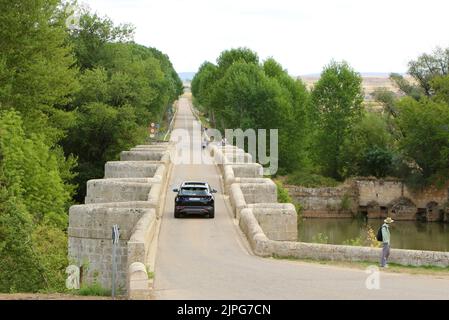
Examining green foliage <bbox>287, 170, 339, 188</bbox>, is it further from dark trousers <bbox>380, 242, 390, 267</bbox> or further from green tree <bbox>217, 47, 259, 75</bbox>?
dark trousers <bbox>380, 242, 390, 267</bbox>

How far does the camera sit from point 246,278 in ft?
56.4

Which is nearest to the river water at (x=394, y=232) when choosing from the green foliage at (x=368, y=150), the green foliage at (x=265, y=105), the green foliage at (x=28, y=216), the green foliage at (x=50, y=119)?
the green foliage at (x=368, y=150)

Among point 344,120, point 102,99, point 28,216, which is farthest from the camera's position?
point 344,120

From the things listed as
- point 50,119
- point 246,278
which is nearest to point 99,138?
point 50,119

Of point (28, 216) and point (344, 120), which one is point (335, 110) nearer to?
point (344, 120)

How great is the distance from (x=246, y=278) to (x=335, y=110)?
65.1 metres

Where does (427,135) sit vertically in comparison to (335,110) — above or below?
below

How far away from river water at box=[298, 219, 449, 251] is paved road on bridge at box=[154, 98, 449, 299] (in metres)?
31.8

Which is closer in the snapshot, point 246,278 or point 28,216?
point 246,278

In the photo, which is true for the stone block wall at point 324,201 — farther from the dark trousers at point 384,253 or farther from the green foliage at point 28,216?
the dark trousers at point 384,253

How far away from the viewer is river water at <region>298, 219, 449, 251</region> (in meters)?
56.0

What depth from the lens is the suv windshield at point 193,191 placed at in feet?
89.8

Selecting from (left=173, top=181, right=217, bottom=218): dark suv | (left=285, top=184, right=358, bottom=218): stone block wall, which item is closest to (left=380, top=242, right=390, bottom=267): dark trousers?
(left=173, top=181, right=217, bottom=218): dark suv
